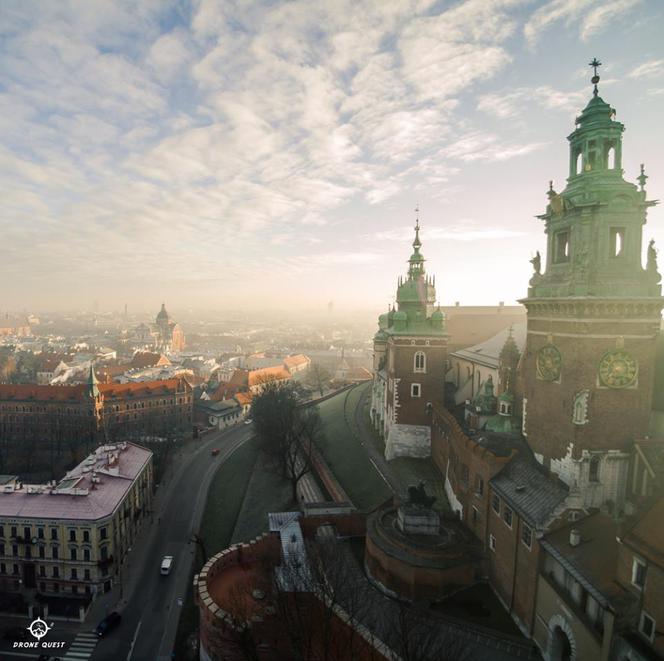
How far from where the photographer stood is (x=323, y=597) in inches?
849

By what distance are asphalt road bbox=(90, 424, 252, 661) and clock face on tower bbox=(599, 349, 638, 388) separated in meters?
33.4

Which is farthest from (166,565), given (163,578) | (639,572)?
(639,572)

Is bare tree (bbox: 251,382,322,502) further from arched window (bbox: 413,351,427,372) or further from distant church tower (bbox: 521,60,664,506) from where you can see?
distant church tower (bbox: 521,60,664,506)

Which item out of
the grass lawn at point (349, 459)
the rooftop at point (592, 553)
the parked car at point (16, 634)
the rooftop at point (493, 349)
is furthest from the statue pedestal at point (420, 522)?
the parked car at point (16, 634)

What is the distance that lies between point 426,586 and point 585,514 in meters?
9.25

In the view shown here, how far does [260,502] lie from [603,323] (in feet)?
128

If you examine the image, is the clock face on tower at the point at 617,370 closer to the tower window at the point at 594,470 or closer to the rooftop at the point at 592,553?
the tower window at the point at 594,470

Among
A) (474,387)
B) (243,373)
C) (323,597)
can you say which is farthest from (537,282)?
(243,373)

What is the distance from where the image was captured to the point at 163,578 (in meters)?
41.5

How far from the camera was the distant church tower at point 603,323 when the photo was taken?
23.3m

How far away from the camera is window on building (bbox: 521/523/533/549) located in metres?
22.6

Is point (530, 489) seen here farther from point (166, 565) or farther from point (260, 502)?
point (166, 565)

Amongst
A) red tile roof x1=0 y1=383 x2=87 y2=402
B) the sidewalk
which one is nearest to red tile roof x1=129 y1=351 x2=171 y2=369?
red tile roof x1=0 y1=383 x2=87 y2=402

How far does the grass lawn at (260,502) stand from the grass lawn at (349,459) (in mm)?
5949
